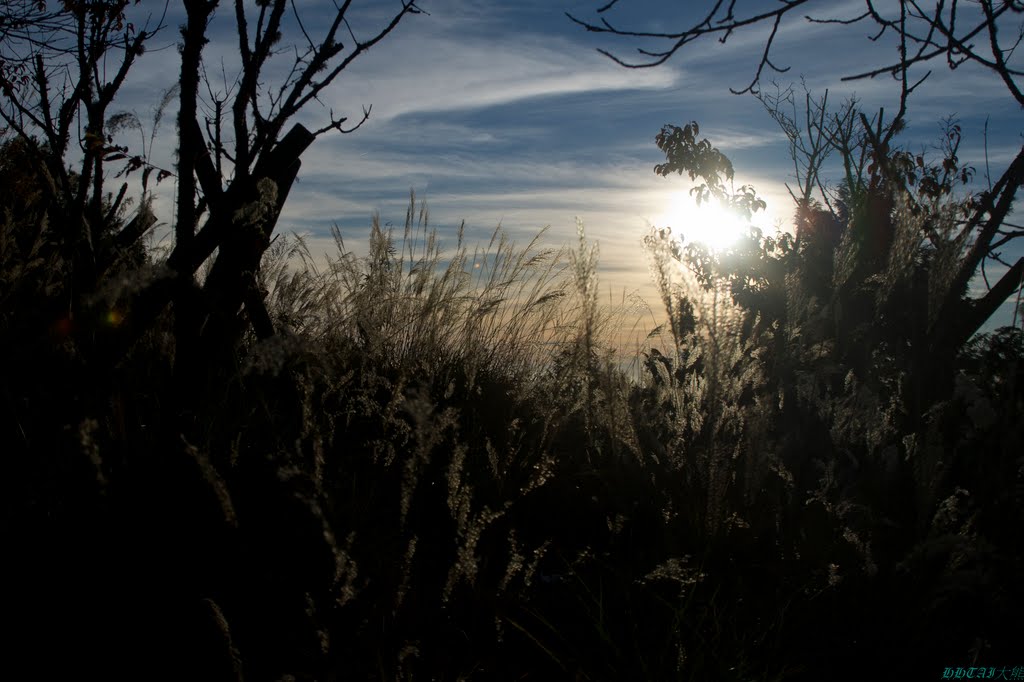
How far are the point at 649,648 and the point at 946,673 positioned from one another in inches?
24.1

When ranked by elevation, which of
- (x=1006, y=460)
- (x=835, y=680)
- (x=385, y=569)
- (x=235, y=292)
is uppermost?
(x=235, y=292)

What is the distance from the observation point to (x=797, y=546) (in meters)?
2.03

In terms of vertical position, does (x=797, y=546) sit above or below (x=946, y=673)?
above

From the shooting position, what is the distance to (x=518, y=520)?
233 centimetres

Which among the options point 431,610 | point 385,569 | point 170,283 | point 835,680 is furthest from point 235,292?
point 835,680

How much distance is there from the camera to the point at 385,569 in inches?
72.6

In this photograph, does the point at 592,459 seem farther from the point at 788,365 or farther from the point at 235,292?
the point at 235,292

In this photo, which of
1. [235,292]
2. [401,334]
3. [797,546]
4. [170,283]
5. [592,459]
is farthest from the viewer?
[401,334]

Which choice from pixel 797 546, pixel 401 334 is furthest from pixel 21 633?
pixel 401 334

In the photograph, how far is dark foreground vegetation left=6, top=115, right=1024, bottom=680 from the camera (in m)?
1.61

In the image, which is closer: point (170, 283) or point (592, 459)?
point (170, 283)

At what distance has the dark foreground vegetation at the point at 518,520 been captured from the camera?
1.61 m

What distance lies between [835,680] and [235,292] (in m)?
1.99

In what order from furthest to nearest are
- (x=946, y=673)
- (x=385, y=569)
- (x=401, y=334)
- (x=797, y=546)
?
(x=401, y=334) < (x=797, y=546) < (x=385, y=569) < (x=946, y=673)
